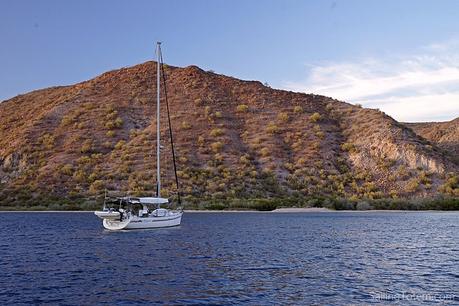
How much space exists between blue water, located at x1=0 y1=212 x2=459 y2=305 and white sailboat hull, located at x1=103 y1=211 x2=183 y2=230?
713mm

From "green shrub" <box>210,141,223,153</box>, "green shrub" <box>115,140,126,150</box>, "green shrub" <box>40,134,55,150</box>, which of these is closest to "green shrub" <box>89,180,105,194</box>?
"green shrub" <box>115,140,126,150</box>

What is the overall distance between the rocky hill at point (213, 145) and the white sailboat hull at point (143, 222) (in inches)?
1098

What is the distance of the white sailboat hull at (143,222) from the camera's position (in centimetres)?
4159

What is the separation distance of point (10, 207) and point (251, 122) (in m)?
44.0

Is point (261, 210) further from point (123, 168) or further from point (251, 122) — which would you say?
point (251, 122)

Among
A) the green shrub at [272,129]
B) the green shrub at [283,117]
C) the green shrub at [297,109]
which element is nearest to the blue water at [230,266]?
the green shrub at [272,129]

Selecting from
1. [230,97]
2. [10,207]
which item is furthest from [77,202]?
[230,97]

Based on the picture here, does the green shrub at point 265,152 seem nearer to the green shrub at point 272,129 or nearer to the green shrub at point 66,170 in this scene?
the green shrub at point 272,129

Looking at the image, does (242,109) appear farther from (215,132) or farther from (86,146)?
(86,146)

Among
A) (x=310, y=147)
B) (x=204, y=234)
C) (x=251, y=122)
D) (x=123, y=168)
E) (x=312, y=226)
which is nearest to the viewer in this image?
(x=204, y=234)

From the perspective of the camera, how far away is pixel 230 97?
10738 centimetres

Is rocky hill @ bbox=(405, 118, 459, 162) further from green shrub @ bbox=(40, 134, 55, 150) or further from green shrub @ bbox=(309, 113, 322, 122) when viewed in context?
green shrub @ bbox=(40, 134, 55, 150)

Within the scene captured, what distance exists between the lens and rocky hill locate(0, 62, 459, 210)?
7706cm

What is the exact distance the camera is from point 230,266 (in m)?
24.5
